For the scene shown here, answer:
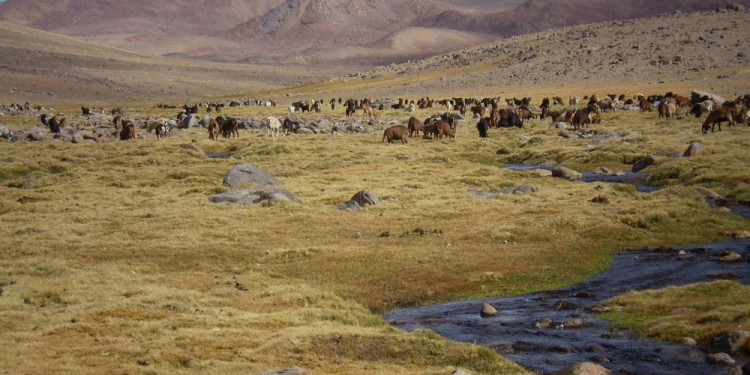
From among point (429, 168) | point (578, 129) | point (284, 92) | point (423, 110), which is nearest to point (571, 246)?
point (429, 168)

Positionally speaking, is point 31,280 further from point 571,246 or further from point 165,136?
point 165,136

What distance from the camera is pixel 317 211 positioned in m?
28.5

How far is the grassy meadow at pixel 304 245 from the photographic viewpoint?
1351 centimetres

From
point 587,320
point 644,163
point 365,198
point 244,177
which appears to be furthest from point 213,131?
point 587,320

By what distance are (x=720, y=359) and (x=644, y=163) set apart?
2578cm

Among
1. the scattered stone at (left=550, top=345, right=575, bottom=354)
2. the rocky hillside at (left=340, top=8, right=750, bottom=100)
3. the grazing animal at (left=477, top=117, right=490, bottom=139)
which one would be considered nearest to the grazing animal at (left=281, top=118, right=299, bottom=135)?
the grazing animal at (left=477, top=117, right=490, bottom=139)

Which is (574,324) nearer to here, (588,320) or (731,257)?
(588,320)

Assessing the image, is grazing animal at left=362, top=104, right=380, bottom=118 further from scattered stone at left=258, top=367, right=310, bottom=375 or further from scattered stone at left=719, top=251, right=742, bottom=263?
scattered stone at left=258, top=367, right=310, bottom=375

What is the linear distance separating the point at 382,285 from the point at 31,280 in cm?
855

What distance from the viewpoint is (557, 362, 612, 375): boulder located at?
1188 centimetres

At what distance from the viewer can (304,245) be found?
23484 mm

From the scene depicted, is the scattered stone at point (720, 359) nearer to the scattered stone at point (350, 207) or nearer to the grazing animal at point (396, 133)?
the scattered stone at point (350, 207)

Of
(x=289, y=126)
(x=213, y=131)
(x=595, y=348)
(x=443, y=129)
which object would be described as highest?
(x=443, y=129)

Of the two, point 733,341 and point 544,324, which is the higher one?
point 733,341
